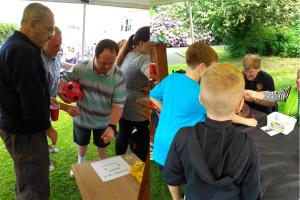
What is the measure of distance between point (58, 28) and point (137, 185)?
48cm

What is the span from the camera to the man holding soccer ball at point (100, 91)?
0.61 metres

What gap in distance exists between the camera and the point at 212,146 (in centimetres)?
51

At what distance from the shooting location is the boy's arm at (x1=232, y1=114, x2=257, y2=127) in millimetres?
482

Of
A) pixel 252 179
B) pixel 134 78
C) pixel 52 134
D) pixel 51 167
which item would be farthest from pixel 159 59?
pixel 51 167

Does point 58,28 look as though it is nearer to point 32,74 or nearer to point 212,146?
point 32,74

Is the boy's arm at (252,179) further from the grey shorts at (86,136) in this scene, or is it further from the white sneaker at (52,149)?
the white sneaker at (52,149)

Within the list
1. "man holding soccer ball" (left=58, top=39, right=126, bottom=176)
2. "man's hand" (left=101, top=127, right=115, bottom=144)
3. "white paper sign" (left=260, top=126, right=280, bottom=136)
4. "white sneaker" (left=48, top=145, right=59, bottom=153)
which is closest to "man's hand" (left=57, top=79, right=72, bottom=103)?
"man holding soccer ball" (left=58, top=39, right=126, bottom=176)

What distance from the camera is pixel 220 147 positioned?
1.65 ft

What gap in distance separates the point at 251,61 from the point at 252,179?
22cm

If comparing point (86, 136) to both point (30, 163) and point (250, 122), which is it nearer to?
point (30, 163)

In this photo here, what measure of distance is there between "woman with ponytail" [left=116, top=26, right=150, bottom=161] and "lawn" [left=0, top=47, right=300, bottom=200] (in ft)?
0.19

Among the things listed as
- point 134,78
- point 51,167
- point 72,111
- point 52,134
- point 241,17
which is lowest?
point 51,167

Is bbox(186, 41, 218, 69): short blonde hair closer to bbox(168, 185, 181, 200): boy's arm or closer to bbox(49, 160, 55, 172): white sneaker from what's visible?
bbox(168, 185, 181, 200): boy's arm

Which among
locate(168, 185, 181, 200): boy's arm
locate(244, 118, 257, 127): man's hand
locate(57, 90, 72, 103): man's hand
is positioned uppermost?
locate(244, 118, 257, 127): man's hand
